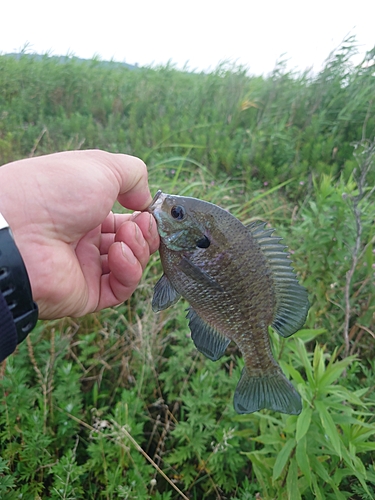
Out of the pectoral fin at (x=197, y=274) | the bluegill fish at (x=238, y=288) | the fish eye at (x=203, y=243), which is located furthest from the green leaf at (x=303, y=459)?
the fish eye at (x=203, y=243)

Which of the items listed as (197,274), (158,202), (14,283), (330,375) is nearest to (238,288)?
(197,274)

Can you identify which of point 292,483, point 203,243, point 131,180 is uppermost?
point 131,180

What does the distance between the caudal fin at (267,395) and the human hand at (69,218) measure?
66 centimetres

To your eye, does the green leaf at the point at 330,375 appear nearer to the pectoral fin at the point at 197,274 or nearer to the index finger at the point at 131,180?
the pectoral fin at the point at 197,274

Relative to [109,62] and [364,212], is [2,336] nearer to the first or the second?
[364,212]

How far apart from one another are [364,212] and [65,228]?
2.04 metres

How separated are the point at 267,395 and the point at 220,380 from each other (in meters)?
0.95

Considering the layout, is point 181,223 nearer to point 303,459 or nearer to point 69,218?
point 69,218

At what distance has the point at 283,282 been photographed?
131 cm

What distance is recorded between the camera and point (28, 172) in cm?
133

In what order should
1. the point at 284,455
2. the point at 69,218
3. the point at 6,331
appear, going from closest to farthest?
the point at 6,331
the point at 69,218
the point at 284,455

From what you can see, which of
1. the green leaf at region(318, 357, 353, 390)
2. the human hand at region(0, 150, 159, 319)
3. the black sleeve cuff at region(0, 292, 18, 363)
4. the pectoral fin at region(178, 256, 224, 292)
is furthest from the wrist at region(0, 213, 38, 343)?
the green leaf at region(318, 357, 353, 390)

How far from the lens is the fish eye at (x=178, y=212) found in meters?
1.38

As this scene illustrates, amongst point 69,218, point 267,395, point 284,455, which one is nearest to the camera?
point 267,395
